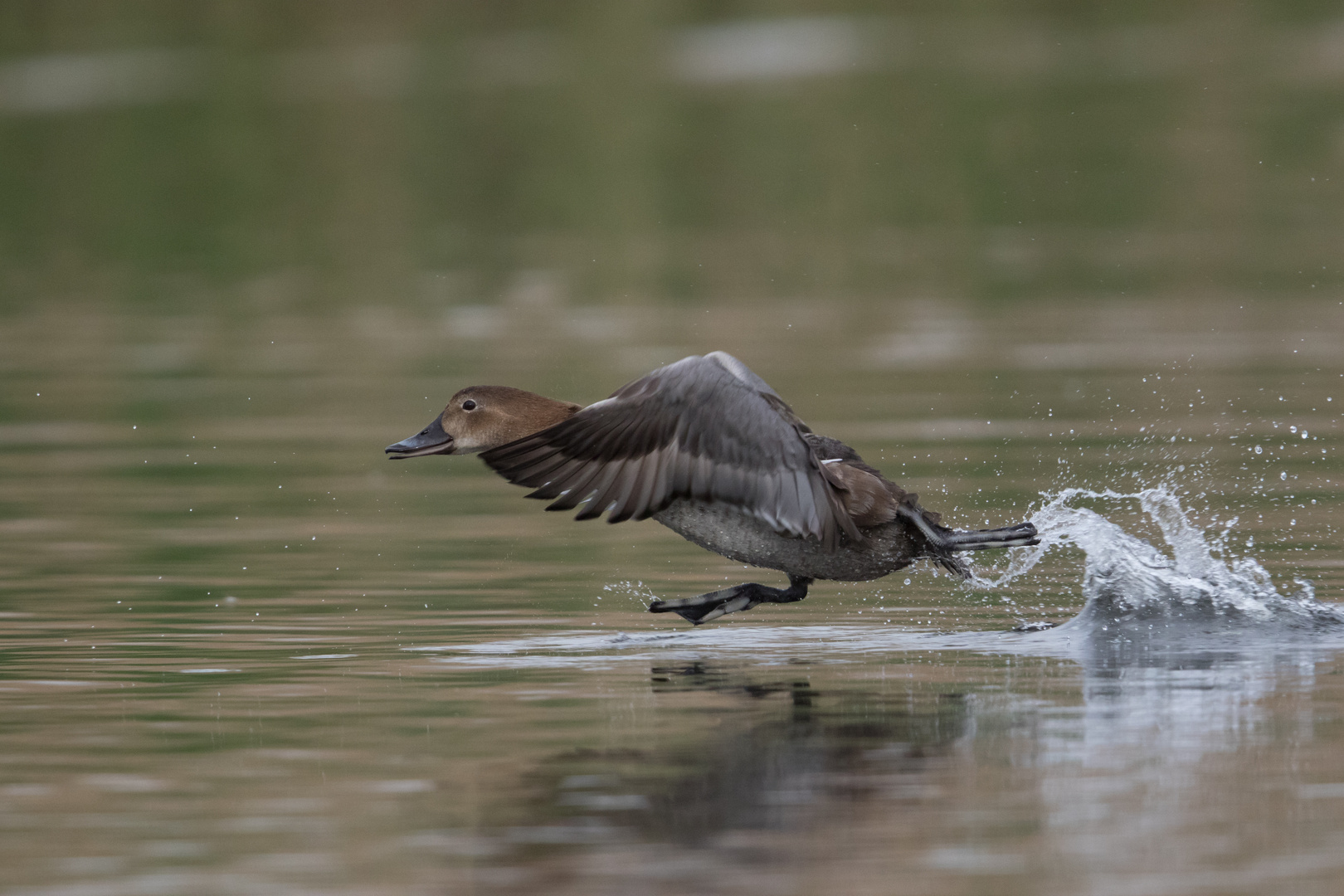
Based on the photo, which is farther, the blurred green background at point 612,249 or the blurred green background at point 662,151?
the blurred green background at point 662,151

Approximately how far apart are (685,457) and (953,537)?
4.29 ft

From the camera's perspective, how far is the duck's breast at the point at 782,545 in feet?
28.4

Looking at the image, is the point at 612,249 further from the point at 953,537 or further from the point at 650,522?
the point at 953,537

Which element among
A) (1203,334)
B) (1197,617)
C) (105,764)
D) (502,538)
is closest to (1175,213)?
(1203,334)

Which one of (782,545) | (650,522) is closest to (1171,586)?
(782,545)

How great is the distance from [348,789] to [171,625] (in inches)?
124

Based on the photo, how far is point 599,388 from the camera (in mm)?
16672

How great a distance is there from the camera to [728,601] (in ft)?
30.9

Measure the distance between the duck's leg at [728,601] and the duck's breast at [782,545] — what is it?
195 mm

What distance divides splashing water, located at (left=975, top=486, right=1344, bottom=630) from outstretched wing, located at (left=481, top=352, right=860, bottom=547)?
4.50 ft

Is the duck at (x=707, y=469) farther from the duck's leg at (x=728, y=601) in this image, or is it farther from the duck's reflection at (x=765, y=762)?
the duck's reflection at (x=765, y=762)

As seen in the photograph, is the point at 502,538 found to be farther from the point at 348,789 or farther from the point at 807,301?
the point at 807,301

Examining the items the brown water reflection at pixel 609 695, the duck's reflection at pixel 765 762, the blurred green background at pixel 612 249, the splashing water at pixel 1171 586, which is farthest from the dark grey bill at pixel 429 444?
the splashing water at pixel 1171 586

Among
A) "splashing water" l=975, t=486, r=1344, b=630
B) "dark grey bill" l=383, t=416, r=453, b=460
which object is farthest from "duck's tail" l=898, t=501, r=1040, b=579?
"dark grey bill" l=383, t=416, r=453, b=460
